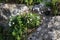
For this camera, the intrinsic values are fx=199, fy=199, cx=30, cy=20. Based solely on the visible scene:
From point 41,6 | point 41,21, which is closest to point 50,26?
point 41,21

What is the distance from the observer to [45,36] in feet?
17.2

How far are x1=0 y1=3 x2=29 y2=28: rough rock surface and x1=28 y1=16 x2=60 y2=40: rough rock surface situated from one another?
40.1 inches

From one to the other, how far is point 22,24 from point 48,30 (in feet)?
2.60

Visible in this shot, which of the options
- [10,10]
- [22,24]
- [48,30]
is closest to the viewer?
[48,30]

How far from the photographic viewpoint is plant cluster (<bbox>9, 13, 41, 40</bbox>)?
5555mm

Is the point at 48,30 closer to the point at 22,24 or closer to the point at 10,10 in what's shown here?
the point at 22,24

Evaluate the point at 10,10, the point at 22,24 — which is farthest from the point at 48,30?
the point at 10,10

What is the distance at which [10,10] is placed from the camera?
21.3 ft

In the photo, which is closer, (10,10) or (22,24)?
(22,24)

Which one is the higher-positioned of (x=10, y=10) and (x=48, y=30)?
(x=10, y=10)

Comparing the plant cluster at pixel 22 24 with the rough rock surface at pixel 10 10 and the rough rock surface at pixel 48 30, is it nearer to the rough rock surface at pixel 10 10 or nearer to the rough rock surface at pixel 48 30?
the rough rock surface at pixel 48 30

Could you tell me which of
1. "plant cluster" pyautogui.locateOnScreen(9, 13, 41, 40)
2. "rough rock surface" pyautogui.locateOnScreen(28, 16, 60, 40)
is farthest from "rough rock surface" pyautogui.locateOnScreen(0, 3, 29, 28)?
"rough rock surface" pyautogui.locateOnScreen(28, 16, 60, 40)

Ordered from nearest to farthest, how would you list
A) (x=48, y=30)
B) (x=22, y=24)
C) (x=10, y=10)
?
(x=48, y=30) < (x=22, y=24) < (x=10, y=10)

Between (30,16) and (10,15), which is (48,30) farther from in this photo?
(10,15)
